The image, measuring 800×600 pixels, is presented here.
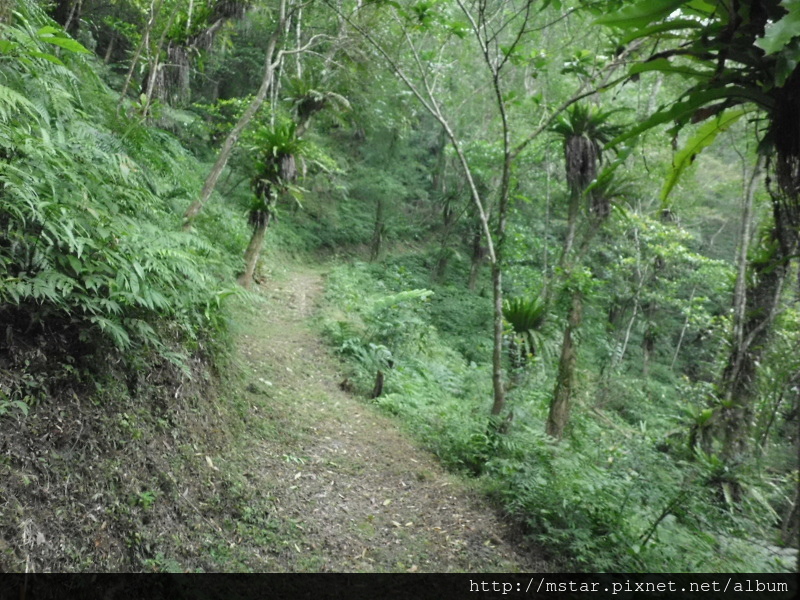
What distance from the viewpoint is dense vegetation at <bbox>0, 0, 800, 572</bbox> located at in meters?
2.46

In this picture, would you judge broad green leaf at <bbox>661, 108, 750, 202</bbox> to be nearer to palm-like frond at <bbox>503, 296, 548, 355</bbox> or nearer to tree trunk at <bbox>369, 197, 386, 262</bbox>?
palm-like frond at <bbox>503, 296, 548, 355</bbox>

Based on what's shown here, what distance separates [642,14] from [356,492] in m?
3.97

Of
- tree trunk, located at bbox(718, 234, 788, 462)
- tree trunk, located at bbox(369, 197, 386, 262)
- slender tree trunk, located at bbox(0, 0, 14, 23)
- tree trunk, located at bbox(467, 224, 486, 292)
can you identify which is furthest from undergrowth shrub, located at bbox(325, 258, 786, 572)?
tree trunk, located at bbox(369, 197, 386, 262)

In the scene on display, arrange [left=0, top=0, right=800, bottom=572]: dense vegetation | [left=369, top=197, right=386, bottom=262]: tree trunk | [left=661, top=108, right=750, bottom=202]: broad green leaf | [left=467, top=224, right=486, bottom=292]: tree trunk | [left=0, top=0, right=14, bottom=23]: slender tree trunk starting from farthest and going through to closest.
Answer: [left=369, top=197, right=386, bottom=262]: tree trunk → [left=467, top=224, right=486, bottom=292]: tree trunk → [left=0, top=0, right=14, bottom=23]: slender tree trunk → [left=0, top=0, right=800, bottom=572]: dense vegetation → [left=661, top=108, right=750, bottom=202]: broad green leaf

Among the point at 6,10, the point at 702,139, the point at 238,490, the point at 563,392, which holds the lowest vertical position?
the point at 238,490

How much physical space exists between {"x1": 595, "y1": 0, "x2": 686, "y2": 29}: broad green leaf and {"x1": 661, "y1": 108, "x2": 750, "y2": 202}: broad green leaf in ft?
1.74

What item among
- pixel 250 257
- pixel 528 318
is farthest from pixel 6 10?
pixel 528 318

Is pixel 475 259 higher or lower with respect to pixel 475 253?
lower

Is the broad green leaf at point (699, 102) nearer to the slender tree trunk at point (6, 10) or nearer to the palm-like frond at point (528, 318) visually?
the slender tree trunk at point (6, 10)

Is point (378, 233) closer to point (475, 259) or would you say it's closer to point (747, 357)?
point (475, 259)

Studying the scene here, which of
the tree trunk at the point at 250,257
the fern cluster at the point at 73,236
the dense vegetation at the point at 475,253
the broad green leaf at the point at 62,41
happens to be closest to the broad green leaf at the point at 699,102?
the dense vegetation at the point at 475,253

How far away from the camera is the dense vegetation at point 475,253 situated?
8.06 feet

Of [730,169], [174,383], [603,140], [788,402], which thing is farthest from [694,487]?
[730,169]

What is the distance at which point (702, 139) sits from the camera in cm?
237
